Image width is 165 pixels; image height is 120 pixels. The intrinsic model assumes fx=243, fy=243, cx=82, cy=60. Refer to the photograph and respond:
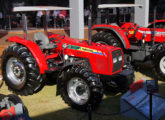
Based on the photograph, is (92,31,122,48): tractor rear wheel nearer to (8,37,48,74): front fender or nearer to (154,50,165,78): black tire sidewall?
(154,50,165,78): black tire sidewall

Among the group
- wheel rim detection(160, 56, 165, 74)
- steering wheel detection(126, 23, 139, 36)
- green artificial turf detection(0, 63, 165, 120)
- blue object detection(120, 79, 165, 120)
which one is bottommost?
green artificial turf detection(0, 63, 165, 120)

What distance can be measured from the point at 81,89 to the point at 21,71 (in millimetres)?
1590

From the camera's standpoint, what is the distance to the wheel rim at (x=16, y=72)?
532cm

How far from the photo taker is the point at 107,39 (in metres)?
6.90

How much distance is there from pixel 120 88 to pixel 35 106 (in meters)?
1.82

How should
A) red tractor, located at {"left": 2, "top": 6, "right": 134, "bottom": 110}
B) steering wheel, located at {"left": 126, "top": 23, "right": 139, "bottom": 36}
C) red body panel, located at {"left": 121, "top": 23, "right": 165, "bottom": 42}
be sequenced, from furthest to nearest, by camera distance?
steering wheel, located at {"left": 126, "top": 23, "right": 139, "bottom": 36} < red body panel, located at {"left": 121, "top": 23, "right": 165, "bottom": 42} < red tractor, located at {"left": 2, "top": 6, "right": 134, "bottom": 110}

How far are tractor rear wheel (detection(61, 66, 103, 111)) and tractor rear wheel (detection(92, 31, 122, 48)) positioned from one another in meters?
2.61

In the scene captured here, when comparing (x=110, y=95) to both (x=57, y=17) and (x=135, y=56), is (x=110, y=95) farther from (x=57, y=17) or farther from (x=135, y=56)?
(x=57, y=17)

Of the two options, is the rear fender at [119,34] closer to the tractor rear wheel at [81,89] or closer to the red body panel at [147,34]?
the red body panel at [147,34]

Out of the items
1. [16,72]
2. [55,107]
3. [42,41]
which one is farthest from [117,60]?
[16,72]

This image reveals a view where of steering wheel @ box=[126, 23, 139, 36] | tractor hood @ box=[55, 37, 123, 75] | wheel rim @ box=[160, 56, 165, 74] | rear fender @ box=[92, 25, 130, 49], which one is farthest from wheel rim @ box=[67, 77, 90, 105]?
steering wheel @ box=[126, 23, 139, 36]

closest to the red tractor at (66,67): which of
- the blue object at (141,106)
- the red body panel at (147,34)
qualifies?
the blue object at (141,106)

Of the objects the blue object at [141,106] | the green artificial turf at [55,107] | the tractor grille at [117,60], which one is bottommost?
the green artificial turf at [55,107]

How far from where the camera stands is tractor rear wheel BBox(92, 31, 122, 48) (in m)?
6.85
